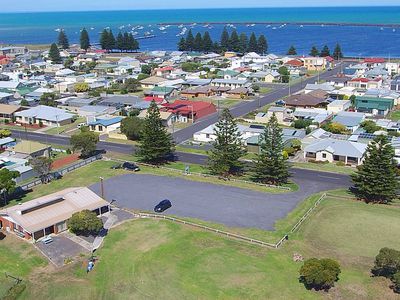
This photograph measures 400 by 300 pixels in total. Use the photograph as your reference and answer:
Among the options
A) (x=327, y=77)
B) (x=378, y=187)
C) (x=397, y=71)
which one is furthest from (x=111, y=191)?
(x=397, y=71)

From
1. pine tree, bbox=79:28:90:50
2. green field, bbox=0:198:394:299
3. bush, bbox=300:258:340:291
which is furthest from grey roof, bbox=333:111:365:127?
pine tree, bbox=79:28:90:50

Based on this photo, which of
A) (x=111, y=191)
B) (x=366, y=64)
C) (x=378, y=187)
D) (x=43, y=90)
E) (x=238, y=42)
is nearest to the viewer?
(x=378, y=187)

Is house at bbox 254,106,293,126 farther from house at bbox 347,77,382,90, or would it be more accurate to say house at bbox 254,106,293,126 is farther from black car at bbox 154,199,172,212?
black car at bbox 154,199,172,212

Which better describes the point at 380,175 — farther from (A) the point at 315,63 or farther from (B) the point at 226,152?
(A) the point at 315,63

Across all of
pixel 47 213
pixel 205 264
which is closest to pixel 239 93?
pixel 47 213

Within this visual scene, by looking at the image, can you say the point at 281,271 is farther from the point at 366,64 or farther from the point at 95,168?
the point at 366,64

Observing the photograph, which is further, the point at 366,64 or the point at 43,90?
the point at 366,64

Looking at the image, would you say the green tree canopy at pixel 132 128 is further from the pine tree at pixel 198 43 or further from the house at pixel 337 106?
the pine tree at pixel 198 43
